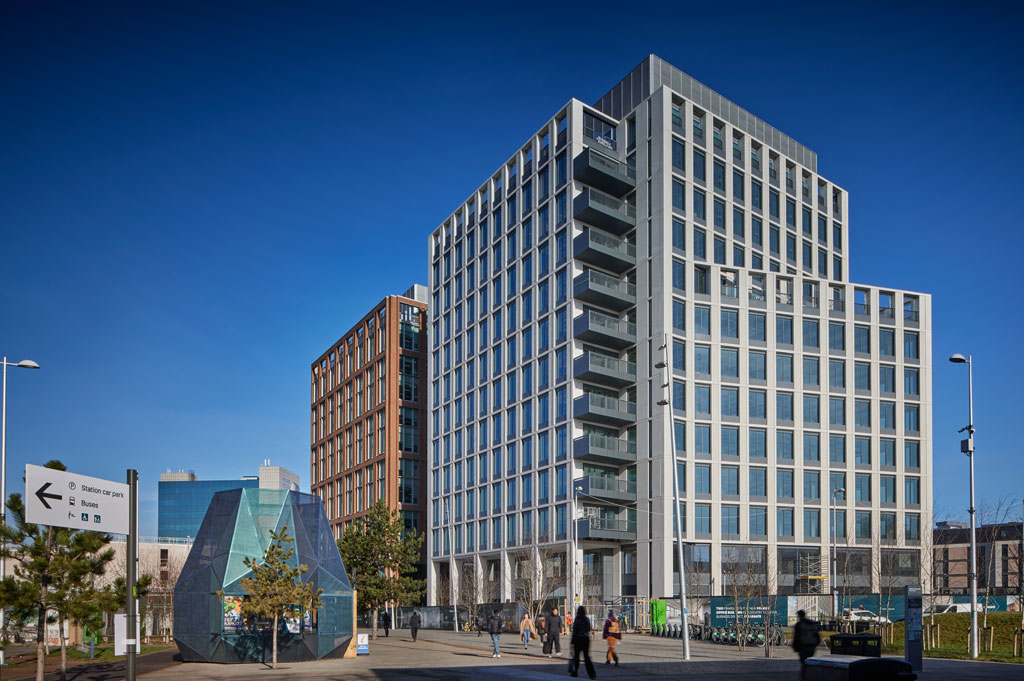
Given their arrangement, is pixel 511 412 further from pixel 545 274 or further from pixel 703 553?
pixel 703 553

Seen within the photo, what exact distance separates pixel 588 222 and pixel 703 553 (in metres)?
26.4

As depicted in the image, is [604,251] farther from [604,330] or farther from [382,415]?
[382,415]

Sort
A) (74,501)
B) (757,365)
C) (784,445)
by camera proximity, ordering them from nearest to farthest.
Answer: (74,501) → (784,445) → (757,365)

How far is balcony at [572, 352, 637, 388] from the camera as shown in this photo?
69875 mm

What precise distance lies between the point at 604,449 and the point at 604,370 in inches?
229

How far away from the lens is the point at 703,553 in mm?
68875

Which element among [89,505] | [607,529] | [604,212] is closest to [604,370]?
[607,529]

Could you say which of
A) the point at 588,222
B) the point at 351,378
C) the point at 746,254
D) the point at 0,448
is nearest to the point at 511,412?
the point at 588,222

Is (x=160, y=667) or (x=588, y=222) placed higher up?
(x=588, y=222)

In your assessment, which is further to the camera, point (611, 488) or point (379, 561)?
point (379, 561)

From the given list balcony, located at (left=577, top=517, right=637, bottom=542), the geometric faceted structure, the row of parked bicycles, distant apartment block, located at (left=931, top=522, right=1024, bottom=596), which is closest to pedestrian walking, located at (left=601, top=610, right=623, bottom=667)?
the geometric faceted structure

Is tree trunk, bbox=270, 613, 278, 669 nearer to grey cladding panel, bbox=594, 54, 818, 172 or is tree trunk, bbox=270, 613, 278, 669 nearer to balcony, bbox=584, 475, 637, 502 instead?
balcony, bbox=584, 475, 637, 502

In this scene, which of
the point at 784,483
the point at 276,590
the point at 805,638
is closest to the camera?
the point at 805,638

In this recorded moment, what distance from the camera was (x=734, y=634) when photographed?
46.4 meters
